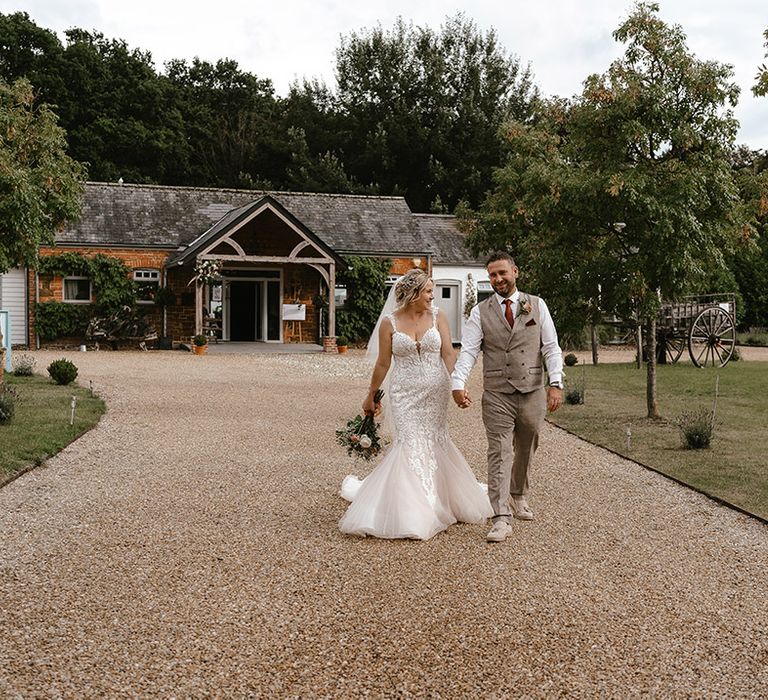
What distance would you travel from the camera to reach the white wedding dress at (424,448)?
21.0 feet

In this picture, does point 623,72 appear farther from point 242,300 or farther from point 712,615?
point 242,300

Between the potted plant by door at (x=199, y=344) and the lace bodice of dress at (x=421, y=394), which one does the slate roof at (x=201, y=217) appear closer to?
the potted plant by door at (x=199, y=344)

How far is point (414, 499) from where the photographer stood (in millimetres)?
Answer: 6230

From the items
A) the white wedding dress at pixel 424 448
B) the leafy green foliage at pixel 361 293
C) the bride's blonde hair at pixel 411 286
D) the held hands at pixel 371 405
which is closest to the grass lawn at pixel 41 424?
the held hands at pixel 371 405

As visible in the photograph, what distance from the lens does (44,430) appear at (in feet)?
34.4

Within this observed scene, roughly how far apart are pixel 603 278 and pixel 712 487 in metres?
4.38

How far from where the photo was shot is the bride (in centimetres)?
638

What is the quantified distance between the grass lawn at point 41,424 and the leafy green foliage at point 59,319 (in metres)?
11.7

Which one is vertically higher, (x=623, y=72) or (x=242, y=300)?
(x=623, y=72)

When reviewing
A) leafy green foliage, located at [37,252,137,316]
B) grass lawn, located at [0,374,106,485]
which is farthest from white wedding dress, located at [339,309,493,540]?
leafy green foliage, located at [37,252,137,316]

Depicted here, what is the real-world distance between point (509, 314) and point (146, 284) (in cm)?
2314

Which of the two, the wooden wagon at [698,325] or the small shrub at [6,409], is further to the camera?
the wooden wagon at [698,325]

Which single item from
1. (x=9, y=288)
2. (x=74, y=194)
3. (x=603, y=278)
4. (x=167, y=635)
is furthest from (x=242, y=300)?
(x=167, y=635)

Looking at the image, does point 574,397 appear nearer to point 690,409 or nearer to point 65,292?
point 690,409
